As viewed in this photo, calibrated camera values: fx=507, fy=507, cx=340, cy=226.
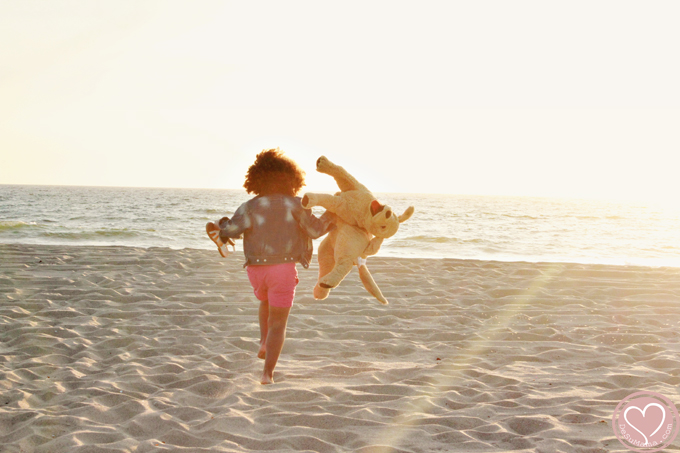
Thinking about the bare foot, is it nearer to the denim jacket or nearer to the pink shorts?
the pink shorts

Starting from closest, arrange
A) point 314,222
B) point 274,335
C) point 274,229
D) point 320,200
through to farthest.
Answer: point 320,200 → point 314,222 → point 274,229 → point 274,335

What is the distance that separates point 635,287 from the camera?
25.1ft

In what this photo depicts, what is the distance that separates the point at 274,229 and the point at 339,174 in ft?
2.06

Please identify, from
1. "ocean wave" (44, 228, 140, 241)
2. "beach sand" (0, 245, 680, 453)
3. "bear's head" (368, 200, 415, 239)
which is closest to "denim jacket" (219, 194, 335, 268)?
"bear's head" (368, 200, 415, 239)

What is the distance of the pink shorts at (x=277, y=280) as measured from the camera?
3580 mm

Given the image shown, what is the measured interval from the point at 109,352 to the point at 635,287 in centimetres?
724

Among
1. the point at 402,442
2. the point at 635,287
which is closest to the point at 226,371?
the point at 402,442

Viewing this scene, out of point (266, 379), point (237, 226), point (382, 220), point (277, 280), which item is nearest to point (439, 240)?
point (266, 379)

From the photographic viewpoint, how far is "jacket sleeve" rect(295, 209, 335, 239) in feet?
11.0

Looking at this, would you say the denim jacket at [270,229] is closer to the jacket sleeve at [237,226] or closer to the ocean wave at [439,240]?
the jacket sleeve at [237,226]

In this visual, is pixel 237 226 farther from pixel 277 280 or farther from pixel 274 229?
pixel 277 280

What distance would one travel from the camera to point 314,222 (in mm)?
3420

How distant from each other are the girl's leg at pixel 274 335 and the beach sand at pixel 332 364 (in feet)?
0.43

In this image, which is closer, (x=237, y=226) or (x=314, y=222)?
(x=314, y=222)
